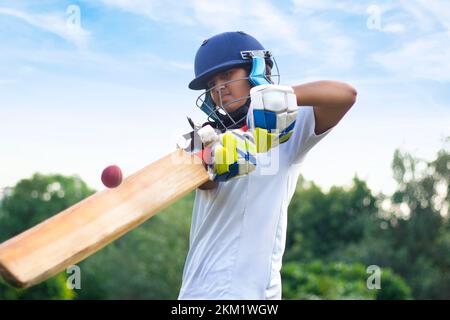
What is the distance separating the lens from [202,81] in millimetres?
3229

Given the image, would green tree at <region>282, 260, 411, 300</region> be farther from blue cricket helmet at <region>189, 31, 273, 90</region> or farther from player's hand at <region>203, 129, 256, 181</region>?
player's hand at <region>203, 129, 256, 181</region>

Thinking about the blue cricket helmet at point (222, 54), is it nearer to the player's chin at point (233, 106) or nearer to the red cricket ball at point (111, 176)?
the player's chin at point (233, 106)

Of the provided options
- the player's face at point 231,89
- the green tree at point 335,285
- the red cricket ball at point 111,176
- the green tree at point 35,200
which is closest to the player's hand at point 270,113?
the player's face at point 231,89

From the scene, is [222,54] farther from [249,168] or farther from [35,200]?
[35,200]

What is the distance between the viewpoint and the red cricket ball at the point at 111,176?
2.71 meters

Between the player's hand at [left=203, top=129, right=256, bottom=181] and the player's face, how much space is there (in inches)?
10.7

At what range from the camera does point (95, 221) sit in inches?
104

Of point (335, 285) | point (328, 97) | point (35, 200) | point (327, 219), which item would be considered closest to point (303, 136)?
point (328, 97)

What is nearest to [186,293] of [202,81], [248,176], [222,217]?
[222,217]

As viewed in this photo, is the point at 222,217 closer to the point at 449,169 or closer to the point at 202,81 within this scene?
the point at 202,81

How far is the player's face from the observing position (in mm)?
2980

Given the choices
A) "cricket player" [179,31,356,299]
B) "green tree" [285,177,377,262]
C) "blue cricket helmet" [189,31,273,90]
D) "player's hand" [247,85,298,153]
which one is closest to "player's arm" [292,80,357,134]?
"cricket player" [179,31,356,299]

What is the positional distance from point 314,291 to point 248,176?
10.3 meters
